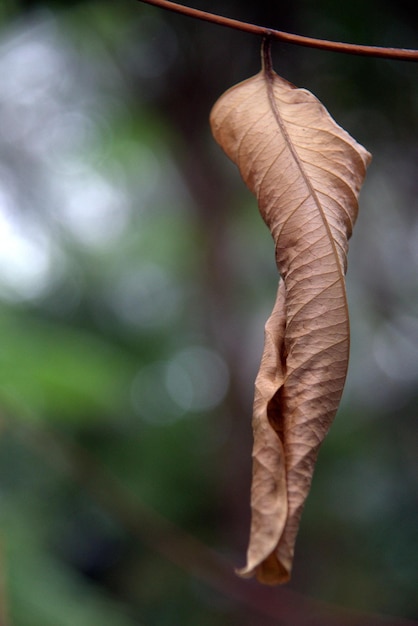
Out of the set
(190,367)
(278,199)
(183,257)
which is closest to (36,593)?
(278,199)

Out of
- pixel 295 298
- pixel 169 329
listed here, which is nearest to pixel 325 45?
pixel 295 298

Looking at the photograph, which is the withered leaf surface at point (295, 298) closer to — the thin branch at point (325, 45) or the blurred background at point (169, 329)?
the thin branch at point (325, 45)

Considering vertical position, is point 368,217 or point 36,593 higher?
point 368,217

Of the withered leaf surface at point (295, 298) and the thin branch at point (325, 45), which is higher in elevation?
the thin branch at point (325, 45)

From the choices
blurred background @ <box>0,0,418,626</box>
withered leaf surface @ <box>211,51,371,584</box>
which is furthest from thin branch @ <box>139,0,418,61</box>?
blurred background @ <box>0,0,418,626</box>

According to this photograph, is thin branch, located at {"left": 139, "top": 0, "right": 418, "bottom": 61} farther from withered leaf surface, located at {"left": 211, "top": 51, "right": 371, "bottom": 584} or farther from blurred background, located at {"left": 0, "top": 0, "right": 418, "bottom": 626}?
blurred background, located at {"left": 0, "top": 0, "right": 418, "bottom": 626}

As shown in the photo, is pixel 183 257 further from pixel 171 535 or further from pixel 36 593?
pixel 36 593

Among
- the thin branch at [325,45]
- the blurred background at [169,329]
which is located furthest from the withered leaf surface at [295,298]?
the blurred background at [169,329]
